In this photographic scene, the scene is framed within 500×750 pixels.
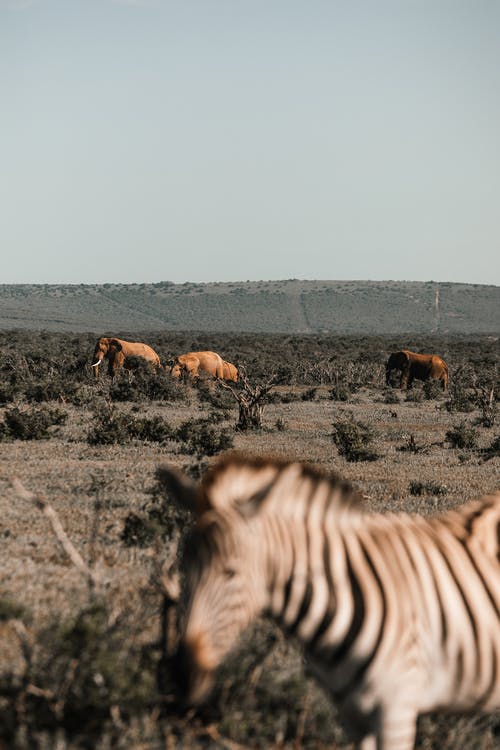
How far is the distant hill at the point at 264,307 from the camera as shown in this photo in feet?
440

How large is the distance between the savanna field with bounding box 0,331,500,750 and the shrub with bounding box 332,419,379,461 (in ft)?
0.12

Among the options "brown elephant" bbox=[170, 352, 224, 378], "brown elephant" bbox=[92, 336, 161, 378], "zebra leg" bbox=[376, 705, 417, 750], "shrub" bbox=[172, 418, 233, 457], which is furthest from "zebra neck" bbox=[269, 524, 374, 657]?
"brown elephant" bbox=[92, 336, 161, 378]

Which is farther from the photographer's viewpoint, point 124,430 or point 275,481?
point 124,430

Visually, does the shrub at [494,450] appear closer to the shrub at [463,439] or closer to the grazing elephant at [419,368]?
the shrub at [463,439]

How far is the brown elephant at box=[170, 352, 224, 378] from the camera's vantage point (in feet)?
99.7

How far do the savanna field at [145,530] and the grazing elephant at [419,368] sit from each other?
4.42 ft

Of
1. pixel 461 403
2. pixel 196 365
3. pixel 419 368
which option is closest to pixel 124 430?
pixel 461 403

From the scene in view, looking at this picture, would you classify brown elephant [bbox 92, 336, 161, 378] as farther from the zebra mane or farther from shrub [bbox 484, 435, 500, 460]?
the zebra mane

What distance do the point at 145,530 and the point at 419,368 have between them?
2538 centimetres

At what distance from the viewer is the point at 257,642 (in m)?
4.59

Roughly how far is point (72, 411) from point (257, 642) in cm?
1763

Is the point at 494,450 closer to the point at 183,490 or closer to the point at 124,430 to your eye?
the point at 124,430

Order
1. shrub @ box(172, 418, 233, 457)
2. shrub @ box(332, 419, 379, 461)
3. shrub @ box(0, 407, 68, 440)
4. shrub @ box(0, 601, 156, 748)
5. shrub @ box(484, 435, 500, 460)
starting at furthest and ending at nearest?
shrub @ box(0, 407, 68, 440) → shrub @ box(484, 435, 500, 460) → shrub @ box(172, 418, 233, 457) → shrub @ box(332, 419, 379, 461) → shrub @ box(0, 601, 156, 748)

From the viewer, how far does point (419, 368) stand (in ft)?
107
